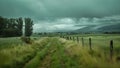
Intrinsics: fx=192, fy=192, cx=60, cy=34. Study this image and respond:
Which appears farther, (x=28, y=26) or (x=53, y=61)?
(x=28, y=26)

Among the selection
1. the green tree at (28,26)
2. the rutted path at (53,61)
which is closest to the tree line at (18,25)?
the green tree at (28,26)

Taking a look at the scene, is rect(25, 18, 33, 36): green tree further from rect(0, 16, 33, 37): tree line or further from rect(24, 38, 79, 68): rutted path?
rect(24, 38, 79, 68): rutted path

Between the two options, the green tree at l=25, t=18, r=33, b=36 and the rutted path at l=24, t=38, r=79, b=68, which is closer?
the rutted path at l=24, t=38, r=79, b=68

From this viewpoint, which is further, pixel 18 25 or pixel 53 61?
pixel 18 25

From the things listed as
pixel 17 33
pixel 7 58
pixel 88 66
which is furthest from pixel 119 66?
pixel 17 33

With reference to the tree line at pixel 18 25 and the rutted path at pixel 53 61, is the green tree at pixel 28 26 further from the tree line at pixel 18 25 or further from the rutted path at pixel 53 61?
the rutted path at pixel 53 61

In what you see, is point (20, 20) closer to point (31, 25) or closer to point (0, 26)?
point (31, 25)

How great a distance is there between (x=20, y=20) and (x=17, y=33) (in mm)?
16872

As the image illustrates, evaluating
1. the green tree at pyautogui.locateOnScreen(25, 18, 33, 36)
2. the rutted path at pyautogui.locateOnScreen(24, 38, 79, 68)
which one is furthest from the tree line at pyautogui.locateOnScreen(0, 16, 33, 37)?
the rutted path at pyautogui.locateOnScreen(24, 38, 79, 68)

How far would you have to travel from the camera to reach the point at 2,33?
4358 inches

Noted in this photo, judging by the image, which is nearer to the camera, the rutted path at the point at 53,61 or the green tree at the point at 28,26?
the rutted path at the point at 53,61

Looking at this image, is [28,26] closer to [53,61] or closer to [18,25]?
[18,25]

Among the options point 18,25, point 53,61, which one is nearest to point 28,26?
point 18,25

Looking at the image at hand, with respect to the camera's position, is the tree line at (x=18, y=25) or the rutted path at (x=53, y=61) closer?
the rutted path at (x=53, y=61)
